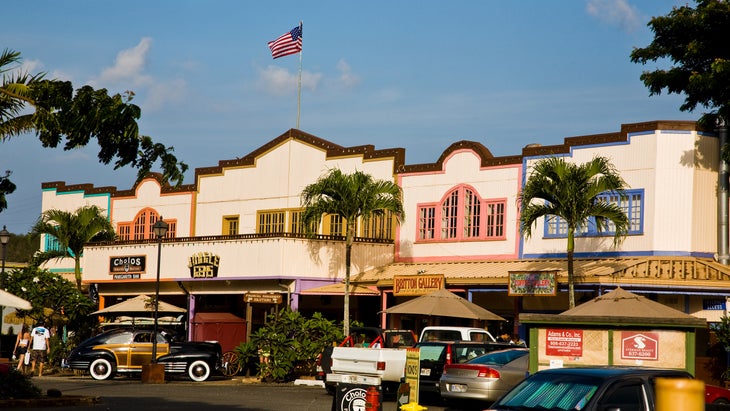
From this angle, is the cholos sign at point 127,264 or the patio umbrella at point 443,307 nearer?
the patio umbrella at point 443,307

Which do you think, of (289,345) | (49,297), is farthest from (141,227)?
(289,345)

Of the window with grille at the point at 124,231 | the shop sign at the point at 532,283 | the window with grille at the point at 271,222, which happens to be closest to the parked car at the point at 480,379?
the shop sign at the point at 532,283

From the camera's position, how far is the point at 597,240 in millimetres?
33094

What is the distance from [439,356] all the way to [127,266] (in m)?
23.4

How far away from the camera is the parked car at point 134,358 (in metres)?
31.8

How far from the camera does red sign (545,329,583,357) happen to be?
16.4 meters

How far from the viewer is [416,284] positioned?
33.9m

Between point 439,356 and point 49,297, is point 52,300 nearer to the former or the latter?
point 49,297

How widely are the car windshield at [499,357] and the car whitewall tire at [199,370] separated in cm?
1276

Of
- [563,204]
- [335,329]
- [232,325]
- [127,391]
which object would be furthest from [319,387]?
[232,325]

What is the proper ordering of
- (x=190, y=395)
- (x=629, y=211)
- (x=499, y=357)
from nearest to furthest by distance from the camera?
(x=499, y=357) < (x=190, y=395) < (x=629, y=211)

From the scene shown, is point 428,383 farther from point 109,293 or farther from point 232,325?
point 109,293

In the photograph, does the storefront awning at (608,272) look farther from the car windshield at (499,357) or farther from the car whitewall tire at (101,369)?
the car whitewall tire at (101,369)

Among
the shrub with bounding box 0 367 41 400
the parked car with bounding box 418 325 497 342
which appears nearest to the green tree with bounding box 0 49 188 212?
the shrub with bounding box 0 367 41 400
